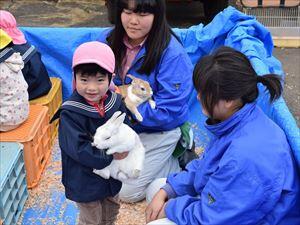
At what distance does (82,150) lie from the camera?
5.60 feet

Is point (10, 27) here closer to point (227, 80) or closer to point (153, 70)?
point (153, 70)

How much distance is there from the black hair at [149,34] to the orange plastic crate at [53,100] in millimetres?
713

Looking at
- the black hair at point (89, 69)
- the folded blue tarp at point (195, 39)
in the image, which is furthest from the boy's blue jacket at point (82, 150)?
the folded blue tarp at point (195, 39)

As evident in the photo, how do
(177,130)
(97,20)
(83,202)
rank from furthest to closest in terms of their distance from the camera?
(97,20)
(177,130)
(83,202)

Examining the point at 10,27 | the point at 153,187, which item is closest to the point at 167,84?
the point at 153,187

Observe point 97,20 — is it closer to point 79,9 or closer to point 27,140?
point 79,9

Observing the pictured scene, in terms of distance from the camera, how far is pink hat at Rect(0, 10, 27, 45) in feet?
9.58

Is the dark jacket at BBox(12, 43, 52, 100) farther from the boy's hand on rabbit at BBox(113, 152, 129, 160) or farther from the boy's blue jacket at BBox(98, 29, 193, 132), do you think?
the boy's hand on rabbit at BBox(113, 152, 129, 160)

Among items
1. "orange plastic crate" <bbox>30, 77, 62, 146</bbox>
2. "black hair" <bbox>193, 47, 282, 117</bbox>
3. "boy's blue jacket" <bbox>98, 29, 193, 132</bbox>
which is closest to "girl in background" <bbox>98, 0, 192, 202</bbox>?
"boy's blue jacket" <bbox>98, 29, 193, 132</bbox>

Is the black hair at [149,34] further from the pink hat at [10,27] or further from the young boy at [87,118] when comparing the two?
the pink hat at [10,27]

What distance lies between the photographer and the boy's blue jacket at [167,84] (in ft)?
8.04

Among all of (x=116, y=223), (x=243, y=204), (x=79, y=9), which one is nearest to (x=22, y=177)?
(x=116, y=223)

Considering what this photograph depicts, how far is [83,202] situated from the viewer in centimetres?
192

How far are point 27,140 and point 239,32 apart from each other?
1.45 m
